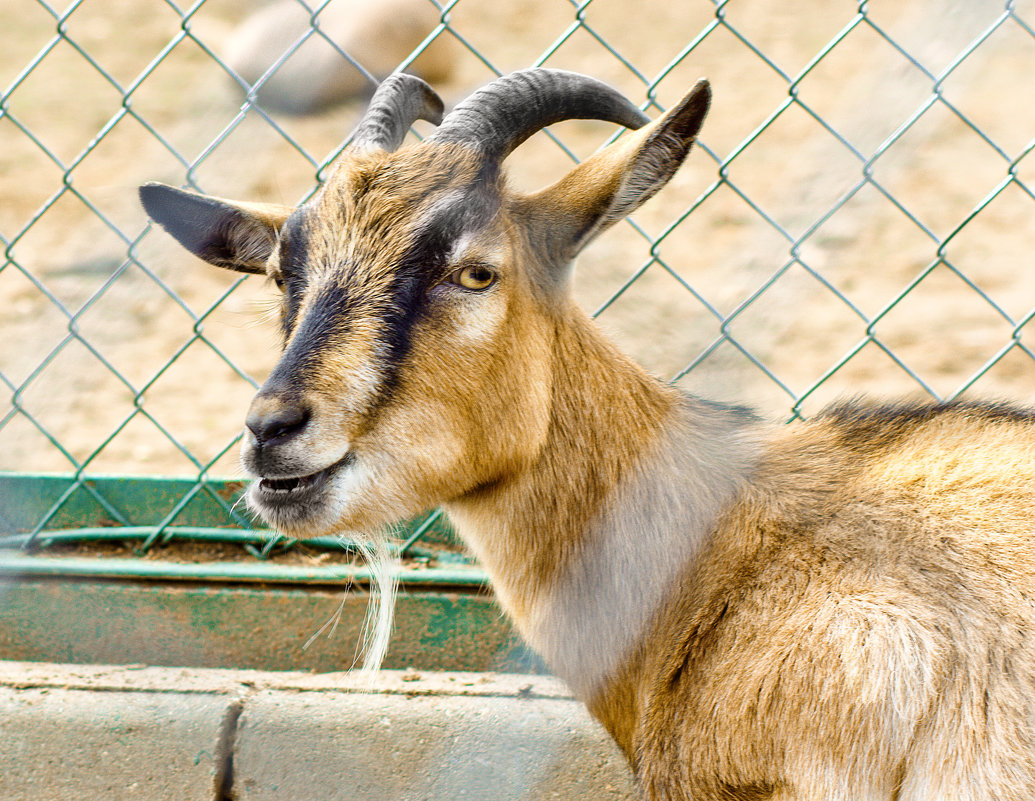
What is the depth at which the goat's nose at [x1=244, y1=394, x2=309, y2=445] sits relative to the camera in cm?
207

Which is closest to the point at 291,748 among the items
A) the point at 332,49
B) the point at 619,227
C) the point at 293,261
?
the point at 293,261

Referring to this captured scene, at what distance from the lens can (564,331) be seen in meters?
2.49

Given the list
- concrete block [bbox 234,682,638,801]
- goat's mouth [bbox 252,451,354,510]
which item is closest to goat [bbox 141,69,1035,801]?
goat's mouth [bbox 252,451,354,510]

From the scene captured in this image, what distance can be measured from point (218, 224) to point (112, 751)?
1.49 m

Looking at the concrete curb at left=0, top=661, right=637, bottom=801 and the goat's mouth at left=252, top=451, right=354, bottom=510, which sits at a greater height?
the goat's mouth at left=252, top=451, right=354, bottom=510

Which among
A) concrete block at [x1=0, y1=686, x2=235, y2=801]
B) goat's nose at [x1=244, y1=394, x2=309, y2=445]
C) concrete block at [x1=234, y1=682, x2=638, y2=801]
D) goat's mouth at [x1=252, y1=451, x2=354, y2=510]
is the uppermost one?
goat's nose at [x1=244, y1=394, x2=309, y2=445]

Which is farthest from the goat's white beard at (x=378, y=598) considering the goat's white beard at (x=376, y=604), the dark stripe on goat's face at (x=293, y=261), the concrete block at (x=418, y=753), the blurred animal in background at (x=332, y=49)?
the blurred animal in background at (x=332, y=49)

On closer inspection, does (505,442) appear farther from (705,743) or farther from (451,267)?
(705,743)

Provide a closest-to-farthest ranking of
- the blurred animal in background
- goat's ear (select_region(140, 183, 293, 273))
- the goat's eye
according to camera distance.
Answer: the goat's eye → goat's ear (select_region(140, 183, 293, 273)) → the blurred animal in background

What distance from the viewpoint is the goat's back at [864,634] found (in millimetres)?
2061

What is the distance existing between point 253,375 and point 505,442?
277 cm

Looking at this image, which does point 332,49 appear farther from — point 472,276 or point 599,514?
point 599,514

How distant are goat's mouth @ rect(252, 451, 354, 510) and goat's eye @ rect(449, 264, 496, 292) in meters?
Answer: 0.45

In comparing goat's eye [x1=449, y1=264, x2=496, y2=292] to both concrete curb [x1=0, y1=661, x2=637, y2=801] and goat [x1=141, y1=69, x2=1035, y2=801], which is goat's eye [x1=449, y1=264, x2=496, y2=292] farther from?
concrete curb [x1=0, y1=661, x2=637, y2=801]
